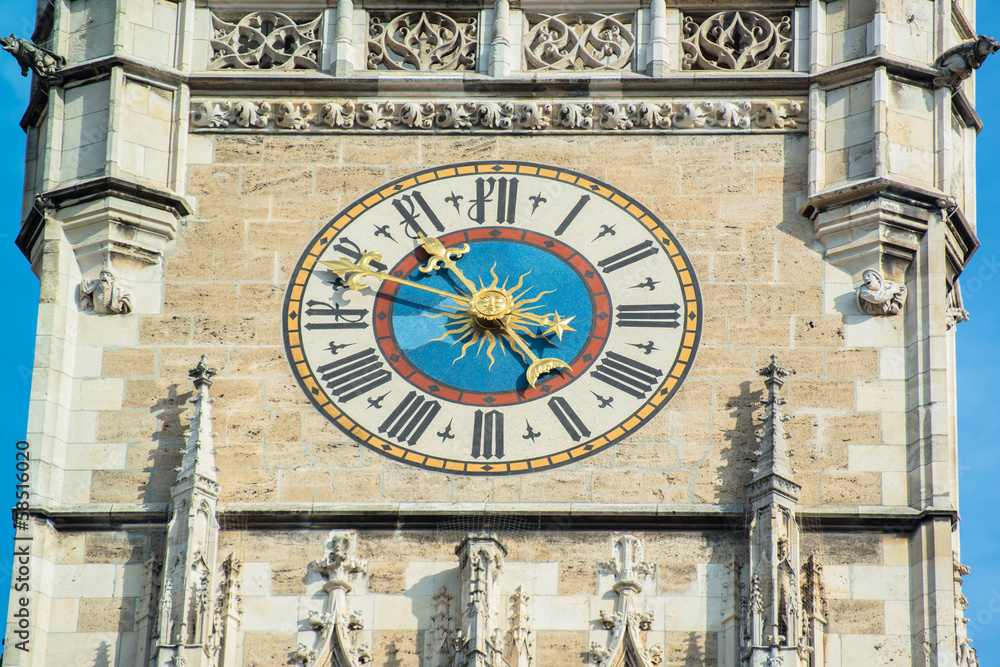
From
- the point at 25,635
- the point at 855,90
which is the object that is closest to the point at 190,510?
the point at 25,635

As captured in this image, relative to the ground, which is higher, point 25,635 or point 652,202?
point 652,202

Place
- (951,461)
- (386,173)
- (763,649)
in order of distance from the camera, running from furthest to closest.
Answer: (386,173) < (951,461) < (763,649)

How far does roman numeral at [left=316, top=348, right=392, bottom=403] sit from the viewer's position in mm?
19500

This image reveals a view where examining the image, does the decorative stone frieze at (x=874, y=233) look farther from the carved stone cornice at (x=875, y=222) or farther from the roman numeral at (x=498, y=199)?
the roman numeral at (x=498, y=199)

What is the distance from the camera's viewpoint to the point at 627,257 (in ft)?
65.5

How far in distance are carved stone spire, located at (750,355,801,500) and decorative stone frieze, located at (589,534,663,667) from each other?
81 centimetres

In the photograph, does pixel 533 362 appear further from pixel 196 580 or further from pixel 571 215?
pixel 196 580

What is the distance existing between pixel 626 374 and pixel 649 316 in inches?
17.8

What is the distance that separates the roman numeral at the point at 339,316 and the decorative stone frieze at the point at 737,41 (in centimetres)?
290

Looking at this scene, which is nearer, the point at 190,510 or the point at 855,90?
the point at 190,510

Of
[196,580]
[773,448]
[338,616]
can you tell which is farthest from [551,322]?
[196,580]

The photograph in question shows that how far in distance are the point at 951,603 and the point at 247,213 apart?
527 cm

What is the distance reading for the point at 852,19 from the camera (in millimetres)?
20766

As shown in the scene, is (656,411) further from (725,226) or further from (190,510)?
(190,510)
